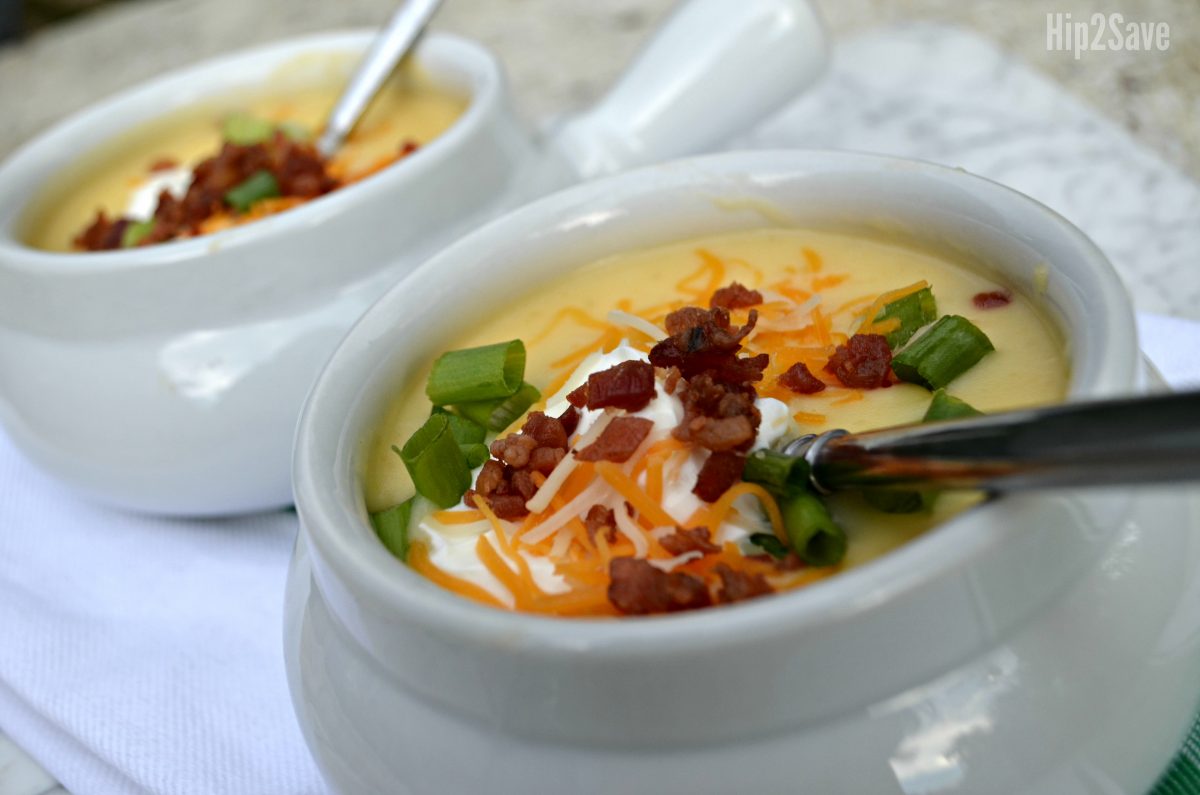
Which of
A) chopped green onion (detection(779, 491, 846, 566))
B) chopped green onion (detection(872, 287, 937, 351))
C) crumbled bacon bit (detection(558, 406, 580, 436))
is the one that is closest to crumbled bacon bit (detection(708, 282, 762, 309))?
chopped green onion (detection(872, 287, 937, 351))

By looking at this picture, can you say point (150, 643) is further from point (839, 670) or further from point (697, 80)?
point (697, 80)

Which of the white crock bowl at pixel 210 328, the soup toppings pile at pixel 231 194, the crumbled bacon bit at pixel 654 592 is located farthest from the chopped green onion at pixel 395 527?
the soup toppings pile at pixel 231 194

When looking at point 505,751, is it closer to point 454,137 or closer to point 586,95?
point 454,137

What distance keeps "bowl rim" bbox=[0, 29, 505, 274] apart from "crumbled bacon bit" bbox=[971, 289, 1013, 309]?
662 mm

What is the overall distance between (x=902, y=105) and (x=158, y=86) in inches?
47.2

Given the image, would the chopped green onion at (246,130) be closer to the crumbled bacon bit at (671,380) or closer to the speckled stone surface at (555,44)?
the speckled stone surface at (555,44)

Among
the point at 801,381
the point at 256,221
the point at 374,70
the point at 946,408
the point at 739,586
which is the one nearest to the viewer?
the point at 739,586

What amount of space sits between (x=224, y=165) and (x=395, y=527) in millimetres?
Answer: 889

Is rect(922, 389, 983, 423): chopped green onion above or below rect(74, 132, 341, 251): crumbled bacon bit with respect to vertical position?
above

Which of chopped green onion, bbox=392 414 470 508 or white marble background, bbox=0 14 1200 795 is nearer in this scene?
chopped green onion, bbox=392 414 470 508

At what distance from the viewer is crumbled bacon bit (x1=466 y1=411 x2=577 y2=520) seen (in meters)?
0.88

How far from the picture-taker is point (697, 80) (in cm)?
161

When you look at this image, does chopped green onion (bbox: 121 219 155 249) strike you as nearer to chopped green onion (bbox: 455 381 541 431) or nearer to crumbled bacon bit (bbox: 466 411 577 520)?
chopped green onion (bbox: 455 381 541 431)

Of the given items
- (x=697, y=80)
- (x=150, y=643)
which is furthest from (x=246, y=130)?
(x=150, y=643)
